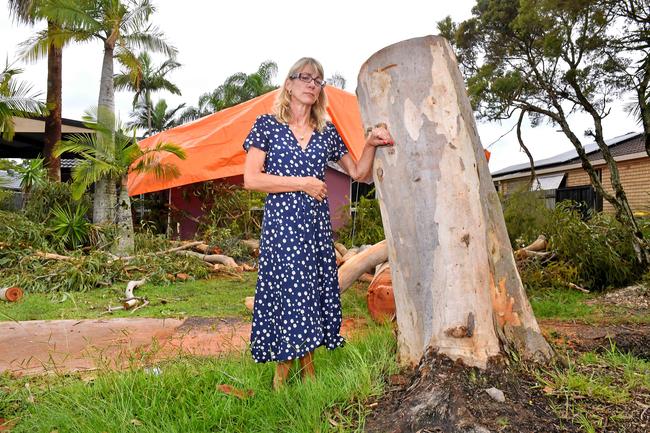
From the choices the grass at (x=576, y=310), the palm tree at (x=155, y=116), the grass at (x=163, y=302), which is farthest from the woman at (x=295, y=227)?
the palm tree at (x=155, y=116)

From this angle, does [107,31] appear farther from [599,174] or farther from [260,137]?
[599,174]

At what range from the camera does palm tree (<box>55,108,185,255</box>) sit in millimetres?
9461

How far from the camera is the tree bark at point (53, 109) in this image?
12906mm

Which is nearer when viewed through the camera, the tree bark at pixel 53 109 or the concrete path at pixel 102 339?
the concrete path at pixel 102 339

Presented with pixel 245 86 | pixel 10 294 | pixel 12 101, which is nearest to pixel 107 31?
pixel 12 101

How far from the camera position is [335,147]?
2783mm

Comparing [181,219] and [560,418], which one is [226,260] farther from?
[560,418]

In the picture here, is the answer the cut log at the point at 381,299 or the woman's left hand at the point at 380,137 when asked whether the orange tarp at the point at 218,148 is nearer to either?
the cut log at the point at 381,299

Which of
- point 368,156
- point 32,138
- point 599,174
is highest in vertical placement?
point 32,138

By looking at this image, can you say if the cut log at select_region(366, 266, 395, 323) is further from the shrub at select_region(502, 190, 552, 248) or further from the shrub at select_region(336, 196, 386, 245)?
the shrub at select_region(336, 196, 386, 245)

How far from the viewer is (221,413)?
2.33 metres

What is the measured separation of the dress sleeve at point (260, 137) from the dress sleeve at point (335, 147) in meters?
0.35

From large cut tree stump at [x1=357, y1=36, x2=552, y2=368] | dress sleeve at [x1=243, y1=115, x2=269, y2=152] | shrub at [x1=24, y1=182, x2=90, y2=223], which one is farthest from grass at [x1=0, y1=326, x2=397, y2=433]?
shrub at [x1=24, y1=182, x2=90, y2=223]

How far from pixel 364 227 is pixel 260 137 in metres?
7.25
